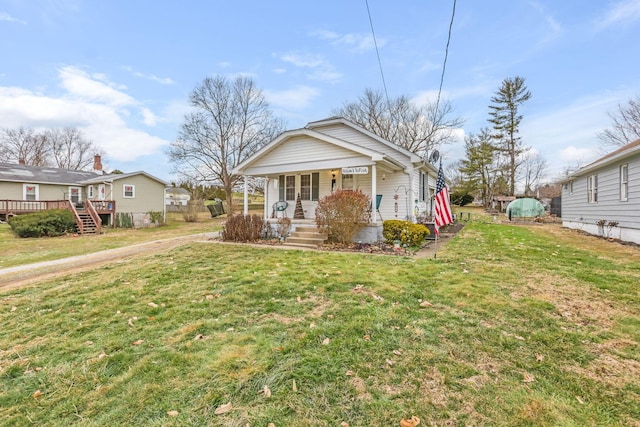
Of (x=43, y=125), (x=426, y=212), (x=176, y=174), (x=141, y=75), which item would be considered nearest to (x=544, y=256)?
(x=426, y=212)

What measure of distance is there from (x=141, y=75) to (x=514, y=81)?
39424 millimetres

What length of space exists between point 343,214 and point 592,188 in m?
12.6

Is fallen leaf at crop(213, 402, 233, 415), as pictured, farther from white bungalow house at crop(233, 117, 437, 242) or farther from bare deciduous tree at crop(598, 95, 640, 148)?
bare deciduous tree at crop(598, 95, 640, 148)

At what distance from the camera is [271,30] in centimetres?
1304

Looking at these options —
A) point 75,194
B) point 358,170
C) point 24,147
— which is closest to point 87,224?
point 75,194

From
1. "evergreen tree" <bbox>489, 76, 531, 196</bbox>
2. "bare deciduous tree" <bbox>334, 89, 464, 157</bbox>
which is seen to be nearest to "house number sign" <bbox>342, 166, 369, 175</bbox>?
"bare deciduous tree" <bbox>334, 89, 464, 157</bbox>

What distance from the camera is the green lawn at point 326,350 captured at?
2166 millimetres

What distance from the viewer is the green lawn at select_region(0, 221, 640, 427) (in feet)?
7.11

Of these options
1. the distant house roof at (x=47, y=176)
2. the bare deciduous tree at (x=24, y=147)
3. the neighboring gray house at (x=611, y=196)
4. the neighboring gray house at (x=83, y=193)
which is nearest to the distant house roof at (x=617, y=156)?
the neighboring gray house at (x=611, y=196)

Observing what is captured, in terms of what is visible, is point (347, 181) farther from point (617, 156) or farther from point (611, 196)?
point (611, 196)

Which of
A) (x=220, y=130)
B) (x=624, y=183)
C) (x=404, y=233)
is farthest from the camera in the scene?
(x=220, y=130)

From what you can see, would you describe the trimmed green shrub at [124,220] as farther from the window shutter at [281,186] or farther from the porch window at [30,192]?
the window shutter at [281,186]

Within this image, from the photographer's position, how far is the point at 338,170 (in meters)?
13.0

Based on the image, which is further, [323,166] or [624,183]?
[323,166]
